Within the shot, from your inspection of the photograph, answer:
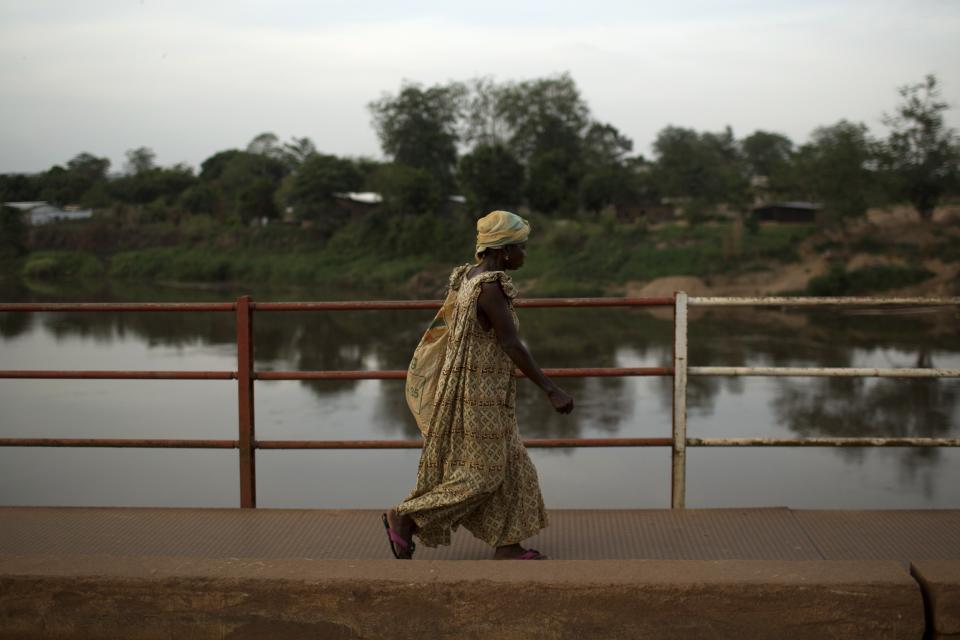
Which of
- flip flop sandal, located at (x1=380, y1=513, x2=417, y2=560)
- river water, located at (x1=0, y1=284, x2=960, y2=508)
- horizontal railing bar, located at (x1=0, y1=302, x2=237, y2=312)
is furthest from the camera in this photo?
river water, located at (x1=0, y1=284, x2=960, y2=508)

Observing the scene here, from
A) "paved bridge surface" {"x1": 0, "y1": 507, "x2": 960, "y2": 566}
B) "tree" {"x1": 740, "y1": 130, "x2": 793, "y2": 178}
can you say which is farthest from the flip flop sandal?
"tree" {"x1": 740, "y1": 130, "x2": 793, "y2": 178}

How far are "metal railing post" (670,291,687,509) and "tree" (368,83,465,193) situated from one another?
45.3 metres

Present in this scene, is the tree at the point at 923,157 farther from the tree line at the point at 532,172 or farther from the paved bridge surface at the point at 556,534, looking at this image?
the paved bridge surface at the point at 556,534

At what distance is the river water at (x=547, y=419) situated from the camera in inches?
419

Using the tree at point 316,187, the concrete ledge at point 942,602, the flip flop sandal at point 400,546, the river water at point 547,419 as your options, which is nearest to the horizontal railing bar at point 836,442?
the concrete ledge at point 942,602

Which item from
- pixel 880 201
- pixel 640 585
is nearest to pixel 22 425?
pixel 640 585

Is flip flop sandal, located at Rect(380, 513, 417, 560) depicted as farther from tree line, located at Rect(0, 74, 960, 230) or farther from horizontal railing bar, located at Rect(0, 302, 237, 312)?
tree line, located at Rect(0, 74, 960, 230)

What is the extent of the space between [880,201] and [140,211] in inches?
1219

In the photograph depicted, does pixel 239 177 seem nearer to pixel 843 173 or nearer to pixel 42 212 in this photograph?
pixel 42 212

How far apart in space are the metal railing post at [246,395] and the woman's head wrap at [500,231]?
1.24 m

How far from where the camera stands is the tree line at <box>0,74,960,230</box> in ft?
106

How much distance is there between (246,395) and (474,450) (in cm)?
132

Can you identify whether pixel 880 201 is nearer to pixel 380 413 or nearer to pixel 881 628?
pixel 380 413

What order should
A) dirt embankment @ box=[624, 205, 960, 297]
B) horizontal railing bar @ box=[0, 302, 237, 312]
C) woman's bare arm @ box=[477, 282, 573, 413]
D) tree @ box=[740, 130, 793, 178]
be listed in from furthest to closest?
tree @ box=[740, 130, 793, 178], dirt embankment @ box=[624, 205, 960, 297], horizontal railing bar @ box=[0, 302, 237, 312], woman's bare arm @ box=[477, 282, 573, 413]
